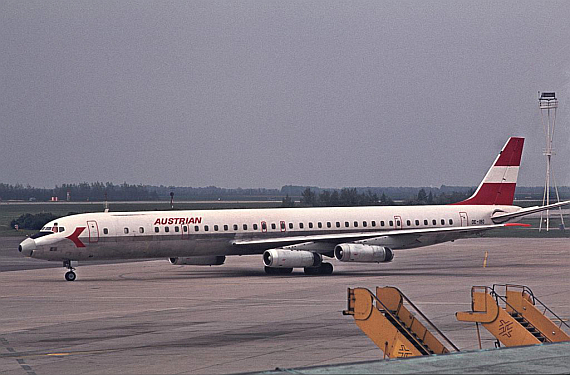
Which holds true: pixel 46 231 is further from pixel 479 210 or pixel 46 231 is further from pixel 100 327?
pixel 479 210

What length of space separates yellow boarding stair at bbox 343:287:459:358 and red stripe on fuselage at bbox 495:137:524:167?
40115 millimetres

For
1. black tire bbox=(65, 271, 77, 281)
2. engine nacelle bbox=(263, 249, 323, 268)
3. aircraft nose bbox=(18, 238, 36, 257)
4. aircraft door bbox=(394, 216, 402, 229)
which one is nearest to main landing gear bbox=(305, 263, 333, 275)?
engine nacelle bbox=(263, 249, 323, 268)

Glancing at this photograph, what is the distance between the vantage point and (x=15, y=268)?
172ft

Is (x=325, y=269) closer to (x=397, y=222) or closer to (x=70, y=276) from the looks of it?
(x=397, y=222)

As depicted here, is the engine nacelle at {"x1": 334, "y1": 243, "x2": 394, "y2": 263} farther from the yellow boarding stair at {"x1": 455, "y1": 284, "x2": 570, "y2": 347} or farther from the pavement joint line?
the yellow boarding stair at {"x1": 455, "y1": 284, "x2": 570, "y2": 347}

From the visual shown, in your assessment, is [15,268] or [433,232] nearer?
[433,232]

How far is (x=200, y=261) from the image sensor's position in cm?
4812

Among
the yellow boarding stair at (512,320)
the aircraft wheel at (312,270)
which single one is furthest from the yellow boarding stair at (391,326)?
the aircraft wheel at (312,270)

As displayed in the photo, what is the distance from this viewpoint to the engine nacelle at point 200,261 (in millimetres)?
47750

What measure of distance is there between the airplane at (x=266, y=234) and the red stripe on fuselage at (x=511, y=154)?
11.3 ft

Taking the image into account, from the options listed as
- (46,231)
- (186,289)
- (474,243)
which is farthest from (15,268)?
(474,243)

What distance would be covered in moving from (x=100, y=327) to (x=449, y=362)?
16597 millimetres

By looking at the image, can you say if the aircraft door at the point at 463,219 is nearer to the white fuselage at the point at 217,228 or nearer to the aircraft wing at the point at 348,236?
the white fuselage at the point at 217,228

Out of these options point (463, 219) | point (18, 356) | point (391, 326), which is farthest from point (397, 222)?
point (391, 326)
